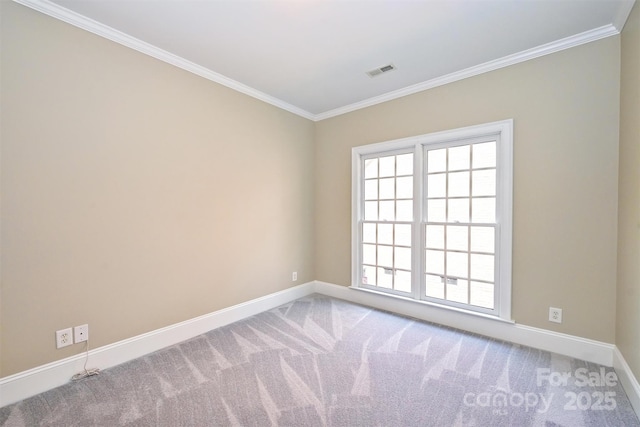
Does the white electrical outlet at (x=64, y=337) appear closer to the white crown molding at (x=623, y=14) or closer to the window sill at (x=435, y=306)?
the window sill at (x=435, y=306)

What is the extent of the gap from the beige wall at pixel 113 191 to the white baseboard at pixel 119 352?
65 millimetres

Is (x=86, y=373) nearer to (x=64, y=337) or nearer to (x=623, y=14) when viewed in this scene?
(x=64, y=337)

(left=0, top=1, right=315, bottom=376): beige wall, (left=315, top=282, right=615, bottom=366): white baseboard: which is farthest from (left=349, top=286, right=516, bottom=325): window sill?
(left=0, top=1, right=315, bottom=376): beige wall

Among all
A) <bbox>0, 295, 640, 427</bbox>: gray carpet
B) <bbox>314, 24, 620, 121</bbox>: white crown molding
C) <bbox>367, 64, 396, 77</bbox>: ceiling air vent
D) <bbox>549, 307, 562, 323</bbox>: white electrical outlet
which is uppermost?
<bbox>367, 64, 396, 77</bbox>: ceiling air vent

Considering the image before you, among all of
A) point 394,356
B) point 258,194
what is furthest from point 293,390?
point 258,194

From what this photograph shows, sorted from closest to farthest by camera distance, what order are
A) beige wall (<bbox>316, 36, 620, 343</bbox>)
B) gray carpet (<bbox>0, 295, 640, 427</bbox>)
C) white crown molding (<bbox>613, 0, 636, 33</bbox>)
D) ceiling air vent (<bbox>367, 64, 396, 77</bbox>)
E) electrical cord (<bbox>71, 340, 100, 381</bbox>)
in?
gray carpet (<bbox>0, 295, 640, 427</bbox>)
white crown molding (<bbox>613, 0, 636, 33</bbox>)
electrical cord (<bbox>71, 340, 100, 381</bbox>)
beige wall (<bbox>316, 36, 620, 343</bbox>)
ceiling air vent (<bbox>367, 64, 396, 77</bbox>)

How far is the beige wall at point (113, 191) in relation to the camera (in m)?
1.85

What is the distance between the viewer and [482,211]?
2854 millimetres

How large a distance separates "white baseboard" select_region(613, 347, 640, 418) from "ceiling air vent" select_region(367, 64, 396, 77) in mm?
3115

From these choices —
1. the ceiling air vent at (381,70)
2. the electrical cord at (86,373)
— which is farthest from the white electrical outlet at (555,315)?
the electrical cord at (86,373)

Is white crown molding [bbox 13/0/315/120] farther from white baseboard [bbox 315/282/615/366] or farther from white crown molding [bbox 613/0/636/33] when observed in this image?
white crown molding [bbox 613/0/636/33]

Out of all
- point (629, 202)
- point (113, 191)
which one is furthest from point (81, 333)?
point (629, 202)

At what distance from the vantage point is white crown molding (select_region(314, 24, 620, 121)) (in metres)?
2.23

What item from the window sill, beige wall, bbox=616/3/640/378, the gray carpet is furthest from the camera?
the window sill
